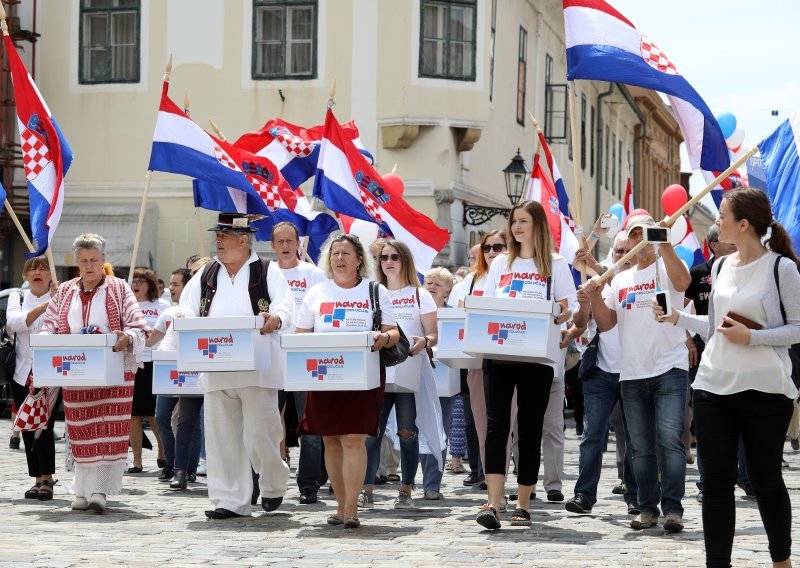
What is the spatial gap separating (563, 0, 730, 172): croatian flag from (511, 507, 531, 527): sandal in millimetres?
2833

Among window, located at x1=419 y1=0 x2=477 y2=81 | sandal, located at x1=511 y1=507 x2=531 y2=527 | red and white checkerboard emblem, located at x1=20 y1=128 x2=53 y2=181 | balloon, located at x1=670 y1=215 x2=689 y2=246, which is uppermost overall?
window, located at x1=419 y1=0 x2=477 y2=81

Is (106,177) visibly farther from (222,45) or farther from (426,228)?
(426,228)

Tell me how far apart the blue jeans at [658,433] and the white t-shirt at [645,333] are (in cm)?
7

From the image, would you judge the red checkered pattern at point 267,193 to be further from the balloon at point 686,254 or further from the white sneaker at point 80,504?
the balloon at point 686,254

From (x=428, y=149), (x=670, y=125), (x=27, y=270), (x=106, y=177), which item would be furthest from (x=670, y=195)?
(x=670, y=125)

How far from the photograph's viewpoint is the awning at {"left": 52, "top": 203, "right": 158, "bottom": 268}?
25531 millimetres

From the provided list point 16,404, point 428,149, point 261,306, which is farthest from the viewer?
point 428,149

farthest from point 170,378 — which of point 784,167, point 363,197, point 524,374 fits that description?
point 784,167

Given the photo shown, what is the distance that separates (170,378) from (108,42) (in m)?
15.9

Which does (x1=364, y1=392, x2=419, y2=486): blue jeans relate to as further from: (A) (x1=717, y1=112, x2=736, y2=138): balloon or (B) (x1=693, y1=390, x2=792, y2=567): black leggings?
(A) (x1=717, y1=112, x2=736, y2=138): balloon

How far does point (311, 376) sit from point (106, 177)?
18.2 meters

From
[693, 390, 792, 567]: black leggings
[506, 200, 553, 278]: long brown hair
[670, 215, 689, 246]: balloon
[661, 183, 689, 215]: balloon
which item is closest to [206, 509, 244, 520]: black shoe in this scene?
[506, 200, 553, 278]: long brown hair

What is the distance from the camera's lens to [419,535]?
8781 mm

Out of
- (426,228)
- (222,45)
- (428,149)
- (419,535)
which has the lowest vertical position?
(419,535)
